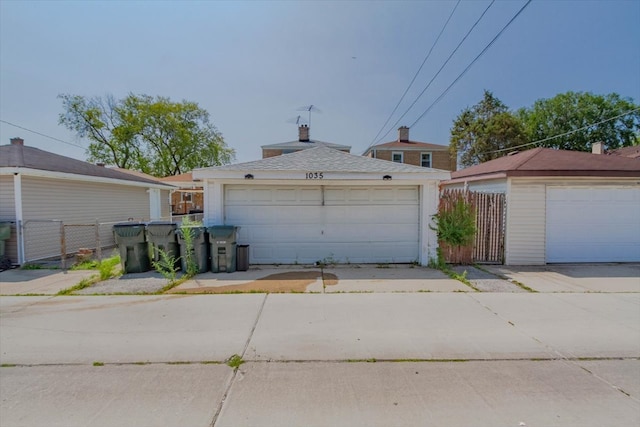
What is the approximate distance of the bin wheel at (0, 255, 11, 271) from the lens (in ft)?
26.1

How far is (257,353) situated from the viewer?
3.57 meters

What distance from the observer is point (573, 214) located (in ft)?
27.7

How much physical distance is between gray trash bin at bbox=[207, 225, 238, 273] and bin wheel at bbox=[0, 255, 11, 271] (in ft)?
18.4

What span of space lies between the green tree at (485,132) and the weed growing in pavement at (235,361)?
25.6 meters

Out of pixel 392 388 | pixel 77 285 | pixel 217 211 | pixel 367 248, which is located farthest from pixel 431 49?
pixel 77 285

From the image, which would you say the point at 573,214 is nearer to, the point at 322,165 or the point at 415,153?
the point at 322,165

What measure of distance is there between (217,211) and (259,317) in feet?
13.5

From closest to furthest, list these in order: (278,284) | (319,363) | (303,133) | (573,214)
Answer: (319,363)
(278,284)
(573,214)
(303,133)

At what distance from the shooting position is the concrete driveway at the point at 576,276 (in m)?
6.30

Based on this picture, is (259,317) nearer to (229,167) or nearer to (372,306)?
(372,306)

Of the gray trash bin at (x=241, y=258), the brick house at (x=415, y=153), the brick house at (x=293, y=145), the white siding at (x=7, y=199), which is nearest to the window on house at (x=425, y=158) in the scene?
the brick house at (x=415, y=153)

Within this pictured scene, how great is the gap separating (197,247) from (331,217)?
3401 mm

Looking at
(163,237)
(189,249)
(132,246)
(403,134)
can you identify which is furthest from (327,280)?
(403,134)

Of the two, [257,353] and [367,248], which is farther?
[367,248]
